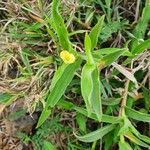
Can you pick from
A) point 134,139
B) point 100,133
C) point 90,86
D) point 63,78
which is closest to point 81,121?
point 100,133

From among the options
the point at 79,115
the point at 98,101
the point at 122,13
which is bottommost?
the point at 79,115

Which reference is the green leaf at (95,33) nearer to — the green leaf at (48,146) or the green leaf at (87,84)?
the green leaf at (87,84)

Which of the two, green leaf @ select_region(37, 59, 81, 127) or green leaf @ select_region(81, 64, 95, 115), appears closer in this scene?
green leaf @ select_region(81, 64, 95, 115)

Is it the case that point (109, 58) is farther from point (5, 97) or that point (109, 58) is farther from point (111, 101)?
point (5, 97)

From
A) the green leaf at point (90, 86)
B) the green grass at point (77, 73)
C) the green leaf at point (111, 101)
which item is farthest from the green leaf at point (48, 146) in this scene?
the green leaf at point (90, 86)

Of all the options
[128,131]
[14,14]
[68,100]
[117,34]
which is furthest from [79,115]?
[14,14]

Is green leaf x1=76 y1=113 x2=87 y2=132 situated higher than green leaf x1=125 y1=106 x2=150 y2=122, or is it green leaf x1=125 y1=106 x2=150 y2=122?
green leaf x1=76 y1=113 x2=87 y2=132

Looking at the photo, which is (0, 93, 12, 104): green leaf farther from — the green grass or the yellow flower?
the yellow flower

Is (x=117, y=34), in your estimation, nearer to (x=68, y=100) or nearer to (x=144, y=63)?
(x=144, y=63)

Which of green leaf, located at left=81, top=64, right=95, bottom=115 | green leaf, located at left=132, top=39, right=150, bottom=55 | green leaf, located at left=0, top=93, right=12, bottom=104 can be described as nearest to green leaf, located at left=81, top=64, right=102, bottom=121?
green leaf, located at left=81, top=64, right=95, bottom=115
